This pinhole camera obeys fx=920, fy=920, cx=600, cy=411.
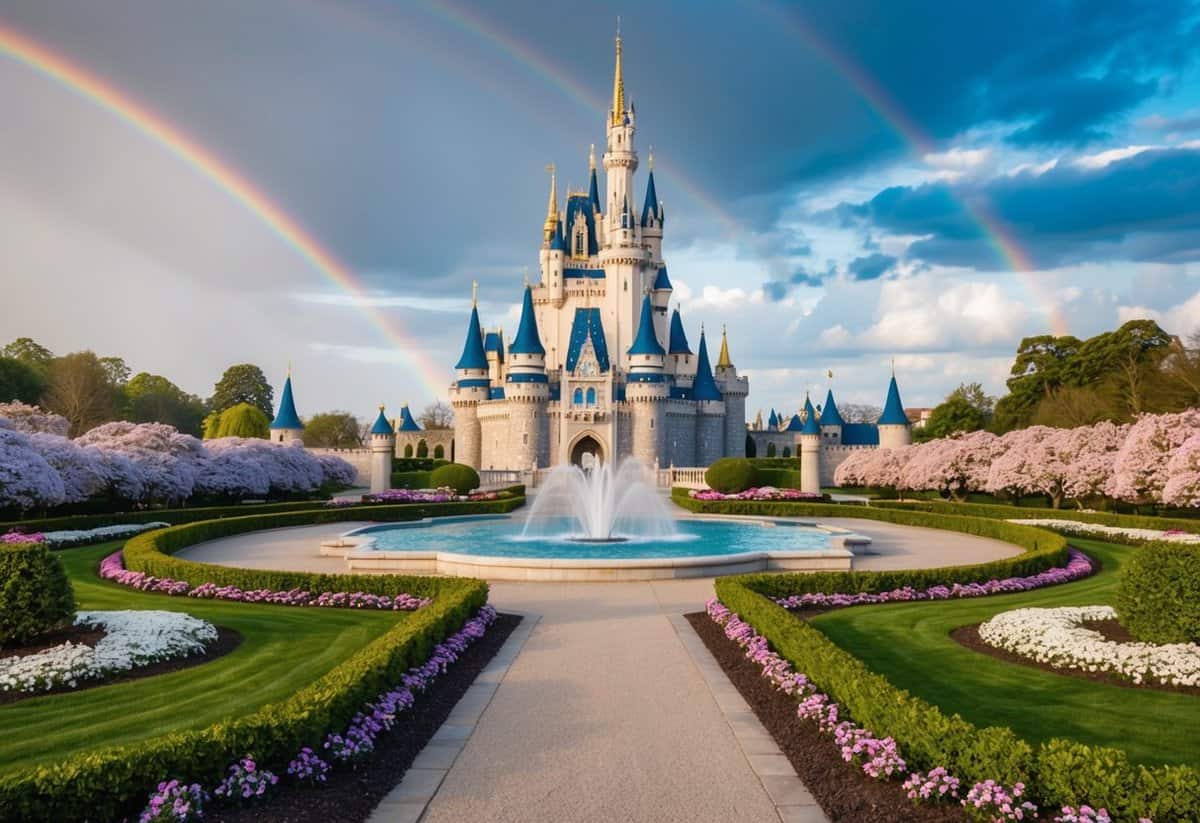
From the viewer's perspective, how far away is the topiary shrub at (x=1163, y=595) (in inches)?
413

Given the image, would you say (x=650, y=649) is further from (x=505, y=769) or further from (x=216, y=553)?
(x=216, y=553)

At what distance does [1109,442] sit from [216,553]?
30.4m

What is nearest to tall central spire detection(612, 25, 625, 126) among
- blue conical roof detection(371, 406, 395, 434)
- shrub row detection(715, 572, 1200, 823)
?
blue conical roof detection(371, 406, 395, 434)

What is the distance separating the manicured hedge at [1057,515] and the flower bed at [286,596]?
20668mm

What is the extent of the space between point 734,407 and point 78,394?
48948 millimetres

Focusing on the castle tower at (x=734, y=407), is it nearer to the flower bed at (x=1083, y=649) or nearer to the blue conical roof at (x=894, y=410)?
the blue conical roof at (x=894, y=410)

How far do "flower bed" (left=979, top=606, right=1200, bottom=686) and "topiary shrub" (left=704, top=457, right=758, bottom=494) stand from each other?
98.8 ft

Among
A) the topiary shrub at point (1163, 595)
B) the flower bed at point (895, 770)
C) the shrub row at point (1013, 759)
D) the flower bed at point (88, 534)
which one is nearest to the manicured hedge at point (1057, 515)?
the topiary shrub at point (1163, 595)

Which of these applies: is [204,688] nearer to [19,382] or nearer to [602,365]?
[602,365]

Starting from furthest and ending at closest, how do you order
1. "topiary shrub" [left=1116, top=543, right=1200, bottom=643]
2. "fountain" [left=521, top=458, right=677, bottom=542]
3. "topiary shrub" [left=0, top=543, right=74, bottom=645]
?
"fountain" [left=521, top=458, right=677, bottom=542] → "topiary shrub" [left=1116, top=543, right=1200, bottom=643] → "topiary shrub" [left=0, top=543, right=74, bottom=645]

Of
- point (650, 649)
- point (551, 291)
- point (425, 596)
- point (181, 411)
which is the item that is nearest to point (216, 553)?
point (425, 596)

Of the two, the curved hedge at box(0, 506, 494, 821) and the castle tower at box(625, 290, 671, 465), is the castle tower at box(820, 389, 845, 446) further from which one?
the curved hedge at box(0, 506, 494, 821)

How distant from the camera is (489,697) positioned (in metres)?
9.71

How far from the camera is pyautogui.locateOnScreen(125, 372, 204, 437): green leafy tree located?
8081 cm
